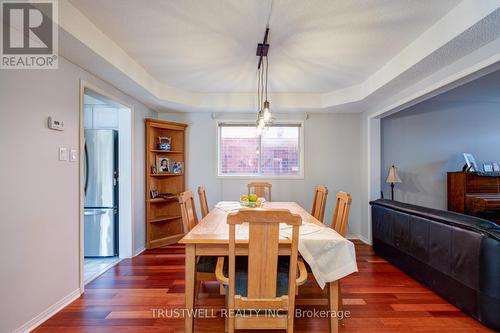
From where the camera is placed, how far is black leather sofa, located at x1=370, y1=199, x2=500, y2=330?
5.98 feet

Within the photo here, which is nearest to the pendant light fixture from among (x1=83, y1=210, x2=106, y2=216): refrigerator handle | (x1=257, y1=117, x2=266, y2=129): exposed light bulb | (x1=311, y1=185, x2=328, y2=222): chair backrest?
(x1=257, y1=117, x2=266, y2=129): exposed light bulb

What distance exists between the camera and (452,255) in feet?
6.85

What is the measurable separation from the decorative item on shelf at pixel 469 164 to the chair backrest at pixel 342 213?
310 centimetres

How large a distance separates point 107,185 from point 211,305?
2134 millimetres

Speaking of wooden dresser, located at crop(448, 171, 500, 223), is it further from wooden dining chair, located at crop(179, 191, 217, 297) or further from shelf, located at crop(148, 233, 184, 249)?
shelf, located at crop(148, 233, 184, 249)

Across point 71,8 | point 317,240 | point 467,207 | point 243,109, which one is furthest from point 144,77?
point 467,207

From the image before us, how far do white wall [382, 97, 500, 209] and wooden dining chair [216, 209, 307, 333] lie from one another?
11.5ft

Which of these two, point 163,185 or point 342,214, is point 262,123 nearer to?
point 342,214

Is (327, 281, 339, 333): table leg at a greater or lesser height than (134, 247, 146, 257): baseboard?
greater

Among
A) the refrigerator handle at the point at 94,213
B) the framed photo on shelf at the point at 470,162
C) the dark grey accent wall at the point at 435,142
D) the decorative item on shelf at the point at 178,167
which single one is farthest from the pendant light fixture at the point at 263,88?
the framed photo on shelf at the point at 470,162

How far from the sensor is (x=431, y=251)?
233cm

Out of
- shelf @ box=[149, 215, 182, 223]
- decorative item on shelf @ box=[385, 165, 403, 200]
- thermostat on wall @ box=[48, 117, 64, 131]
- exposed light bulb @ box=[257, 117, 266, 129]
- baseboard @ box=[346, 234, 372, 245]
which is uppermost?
exposed light bulb @ box=[257, 117, 266, 129]

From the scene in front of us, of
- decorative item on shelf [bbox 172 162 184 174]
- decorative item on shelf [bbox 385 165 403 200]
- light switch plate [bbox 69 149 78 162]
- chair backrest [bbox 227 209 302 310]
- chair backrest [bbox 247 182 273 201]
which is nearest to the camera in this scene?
chair backrest [bbox 227 209 302 310]

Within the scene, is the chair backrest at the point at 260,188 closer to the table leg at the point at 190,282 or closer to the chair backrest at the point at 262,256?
the table leg at the point at 190,282
